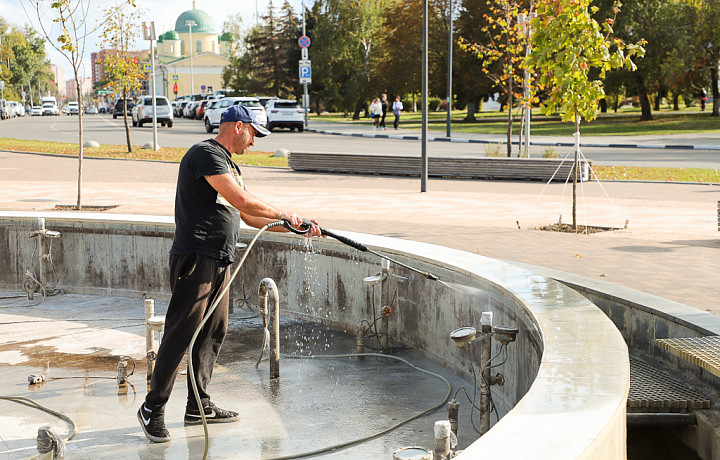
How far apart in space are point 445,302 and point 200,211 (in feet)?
7.02

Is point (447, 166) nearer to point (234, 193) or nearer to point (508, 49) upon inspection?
point (508, 49)

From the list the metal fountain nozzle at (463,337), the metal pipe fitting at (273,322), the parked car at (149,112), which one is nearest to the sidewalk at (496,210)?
the metal fountain nozzle at (463,337)

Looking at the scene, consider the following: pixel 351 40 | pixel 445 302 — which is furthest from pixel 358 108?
pixel 445 302

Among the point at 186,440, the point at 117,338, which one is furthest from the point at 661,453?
the point at 117,338

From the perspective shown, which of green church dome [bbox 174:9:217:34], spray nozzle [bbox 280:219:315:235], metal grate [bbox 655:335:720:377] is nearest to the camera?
metal grate [bbox 655:335:720:377]

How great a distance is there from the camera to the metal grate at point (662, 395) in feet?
14.8

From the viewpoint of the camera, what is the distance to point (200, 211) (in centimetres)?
504

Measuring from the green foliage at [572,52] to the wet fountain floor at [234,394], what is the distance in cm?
575

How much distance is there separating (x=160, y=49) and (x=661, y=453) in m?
147

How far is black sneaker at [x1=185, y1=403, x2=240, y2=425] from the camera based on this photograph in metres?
5.27

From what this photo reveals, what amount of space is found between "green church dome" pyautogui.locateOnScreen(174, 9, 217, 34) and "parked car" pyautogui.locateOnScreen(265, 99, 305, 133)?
10523 centimetres

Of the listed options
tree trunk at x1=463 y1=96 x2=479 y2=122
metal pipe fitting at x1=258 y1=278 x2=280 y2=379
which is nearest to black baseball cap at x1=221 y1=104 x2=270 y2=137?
metal pipe fitting at x1=258 y1=278 x2=280 y2=379

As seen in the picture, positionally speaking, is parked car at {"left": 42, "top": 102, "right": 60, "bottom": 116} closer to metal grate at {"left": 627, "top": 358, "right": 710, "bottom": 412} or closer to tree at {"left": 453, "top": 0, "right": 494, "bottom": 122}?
tree at {"left": 453, "top": 0, "right": 494, "bottom": 122}

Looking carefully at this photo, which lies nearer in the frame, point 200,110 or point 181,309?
point 181,309
